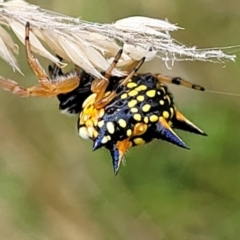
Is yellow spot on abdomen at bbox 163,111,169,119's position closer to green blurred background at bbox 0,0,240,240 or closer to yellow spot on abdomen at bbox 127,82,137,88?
yellow spot on abdomen at bbox 127,82,137,88

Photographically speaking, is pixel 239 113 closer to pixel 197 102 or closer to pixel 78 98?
pixel 197 102

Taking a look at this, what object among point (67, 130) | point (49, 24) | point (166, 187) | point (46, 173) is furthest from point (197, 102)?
point (49, 24)

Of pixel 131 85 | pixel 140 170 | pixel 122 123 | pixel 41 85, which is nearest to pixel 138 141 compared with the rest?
pixel 122 123

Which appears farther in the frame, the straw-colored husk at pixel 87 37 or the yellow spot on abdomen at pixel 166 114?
the yellow spot on abdomen at pixel 166 114

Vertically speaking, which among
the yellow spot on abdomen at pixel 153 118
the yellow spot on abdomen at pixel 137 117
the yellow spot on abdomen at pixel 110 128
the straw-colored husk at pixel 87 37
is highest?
the straw-colored husk at pixel 87 37

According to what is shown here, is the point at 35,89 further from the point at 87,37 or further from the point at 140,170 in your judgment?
the point at 140,170

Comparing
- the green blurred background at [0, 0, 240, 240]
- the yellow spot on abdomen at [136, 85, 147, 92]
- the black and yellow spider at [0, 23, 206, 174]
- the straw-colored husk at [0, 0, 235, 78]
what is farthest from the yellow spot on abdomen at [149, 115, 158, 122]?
the green blurred background at [0, 0, 240, 240]

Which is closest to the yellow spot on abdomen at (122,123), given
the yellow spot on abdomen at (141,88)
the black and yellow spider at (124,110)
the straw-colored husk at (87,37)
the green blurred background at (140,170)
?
the black and yellow spider at (124,110)

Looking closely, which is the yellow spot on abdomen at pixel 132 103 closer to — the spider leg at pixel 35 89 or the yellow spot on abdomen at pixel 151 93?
the yellow spot on abdomen at pixel 151 93

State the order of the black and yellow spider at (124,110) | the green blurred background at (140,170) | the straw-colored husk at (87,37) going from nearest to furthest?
1. the straw-colored husk at (87,37)
2. the black and yellow spider at (124,110)
3. the green blurred background at (140,170)
